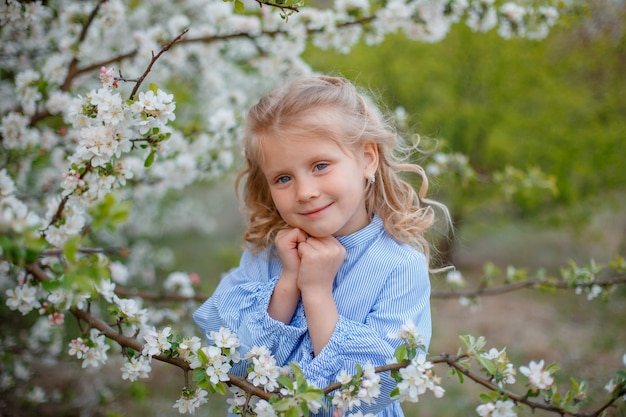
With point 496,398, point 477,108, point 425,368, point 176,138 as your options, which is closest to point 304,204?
point 425,368

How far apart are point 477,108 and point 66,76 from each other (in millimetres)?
5515

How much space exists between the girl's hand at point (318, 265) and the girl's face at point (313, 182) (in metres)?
0.05

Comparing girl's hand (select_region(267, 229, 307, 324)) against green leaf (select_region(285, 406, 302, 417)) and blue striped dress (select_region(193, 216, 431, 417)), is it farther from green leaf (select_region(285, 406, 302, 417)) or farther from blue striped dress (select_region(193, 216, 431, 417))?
green leaf (select_region(285, 406, 302, 417))

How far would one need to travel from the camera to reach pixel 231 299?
168 centimetres

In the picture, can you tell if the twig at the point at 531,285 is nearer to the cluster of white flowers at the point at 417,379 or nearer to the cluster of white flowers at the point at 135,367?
the cluster of white flowers at the point at 417,379

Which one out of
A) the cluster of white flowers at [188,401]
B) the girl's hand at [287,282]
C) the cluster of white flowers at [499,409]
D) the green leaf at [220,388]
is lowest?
the cluster of white flowers at [188,401]

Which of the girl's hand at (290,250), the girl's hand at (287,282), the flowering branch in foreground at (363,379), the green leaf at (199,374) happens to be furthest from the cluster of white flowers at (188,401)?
the girl's hand at (290,250)

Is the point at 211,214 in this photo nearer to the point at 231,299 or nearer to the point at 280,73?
the point at 280,73

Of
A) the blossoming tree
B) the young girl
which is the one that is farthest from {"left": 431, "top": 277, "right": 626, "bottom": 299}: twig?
the young girl

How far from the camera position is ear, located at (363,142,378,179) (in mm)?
1727

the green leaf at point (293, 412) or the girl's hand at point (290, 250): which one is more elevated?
the girl's hand at point (290, 250)

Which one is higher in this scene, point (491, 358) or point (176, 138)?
point (176, 138)

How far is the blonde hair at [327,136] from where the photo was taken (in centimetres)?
161

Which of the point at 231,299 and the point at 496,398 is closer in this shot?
the point at 496,398
